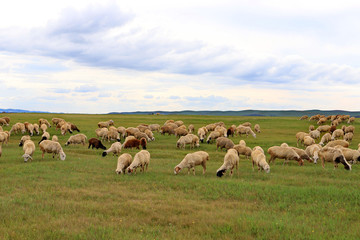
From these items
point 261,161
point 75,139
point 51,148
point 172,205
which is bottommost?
point 172,205

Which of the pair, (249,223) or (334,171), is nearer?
(249,223)

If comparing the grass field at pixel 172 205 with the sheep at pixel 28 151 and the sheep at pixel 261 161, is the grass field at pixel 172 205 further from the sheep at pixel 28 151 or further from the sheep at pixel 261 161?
the sheep at pixel 28 151

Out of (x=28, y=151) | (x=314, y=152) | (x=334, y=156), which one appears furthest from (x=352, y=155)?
(x=28, y=151)

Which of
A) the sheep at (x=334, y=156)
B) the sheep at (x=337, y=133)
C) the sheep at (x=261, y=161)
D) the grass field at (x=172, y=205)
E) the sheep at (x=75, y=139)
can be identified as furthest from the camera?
the sheep at (x=337, y=133)

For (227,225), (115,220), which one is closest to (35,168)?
(115,220)

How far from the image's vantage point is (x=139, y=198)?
41.4 ft

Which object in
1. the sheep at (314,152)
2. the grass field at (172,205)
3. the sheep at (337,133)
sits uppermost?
the sheep at (337,133)

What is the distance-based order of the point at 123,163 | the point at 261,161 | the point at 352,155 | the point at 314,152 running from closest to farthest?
the point at 123,163, the point at 261,161, the point at 352,155, the point at 314,152

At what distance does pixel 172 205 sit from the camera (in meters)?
11.6

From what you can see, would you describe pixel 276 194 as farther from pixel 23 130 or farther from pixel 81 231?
pixel 23 130

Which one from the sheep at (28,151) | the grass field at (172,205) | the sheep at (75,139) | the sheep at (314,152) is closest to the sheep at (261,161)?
the grass field at (172,205)

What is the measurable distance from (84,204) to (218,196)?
5.87m

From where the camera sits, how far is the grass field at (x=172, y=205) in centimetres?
898

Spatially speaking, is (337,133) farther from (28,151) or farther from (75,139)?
(28,151)
